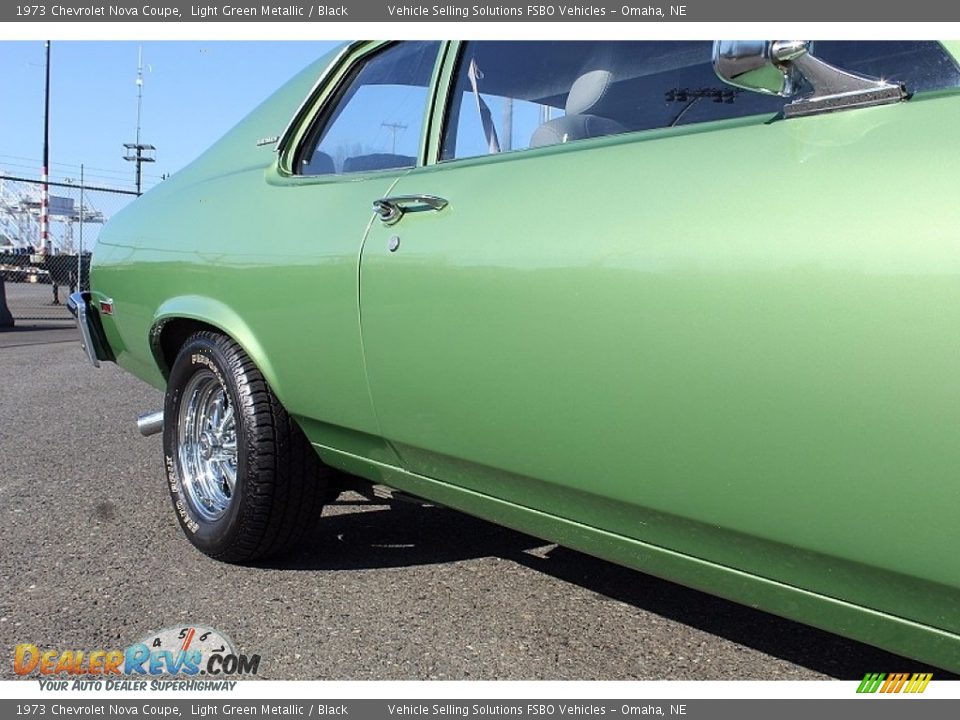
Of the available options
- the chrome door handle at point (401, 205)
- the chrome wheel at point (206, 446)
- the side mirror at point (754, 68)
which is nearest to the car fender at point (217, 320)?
the chrome wheel at point (206, 446)

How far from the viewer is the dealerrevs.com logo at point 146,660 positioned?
86.5 inches

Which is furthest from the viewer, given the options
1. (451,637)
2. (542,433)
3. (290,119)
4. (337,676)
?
(290,119)

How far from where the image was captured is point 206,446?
10.3 ft

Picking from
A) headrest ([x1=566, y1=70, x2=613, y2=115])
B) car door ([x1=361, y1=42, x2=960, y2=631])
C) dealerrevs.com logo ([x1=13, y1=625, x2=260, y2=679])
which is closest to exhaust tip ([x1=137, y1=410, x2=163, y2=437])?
dealerrevs.com logo ([x1=13, y1=625, x2=260, y2=679])

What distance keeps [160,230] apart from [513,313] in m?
1.79

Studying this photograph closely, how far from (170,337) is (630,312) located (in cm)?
207

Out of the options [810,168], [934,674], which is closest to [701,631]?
[934,674]

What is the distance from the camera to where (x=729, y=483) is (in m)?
1.63

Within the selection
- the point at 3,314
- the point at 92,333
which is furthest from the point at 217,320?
the point at 3,314

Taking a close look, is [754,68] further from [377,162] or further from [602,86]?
[377,162]

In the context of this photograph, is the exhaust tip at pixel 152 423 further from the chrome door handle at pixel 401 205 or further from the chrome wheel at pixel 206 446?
the chrome door handle at pixel 401 205

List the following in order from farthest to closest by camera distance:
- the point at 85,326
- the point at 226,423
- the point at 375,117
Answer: the point at 85,326, the point at 226,423, the point at 375,117

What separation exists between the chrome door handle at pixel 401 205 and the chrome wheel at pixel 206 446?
0.96 meters
